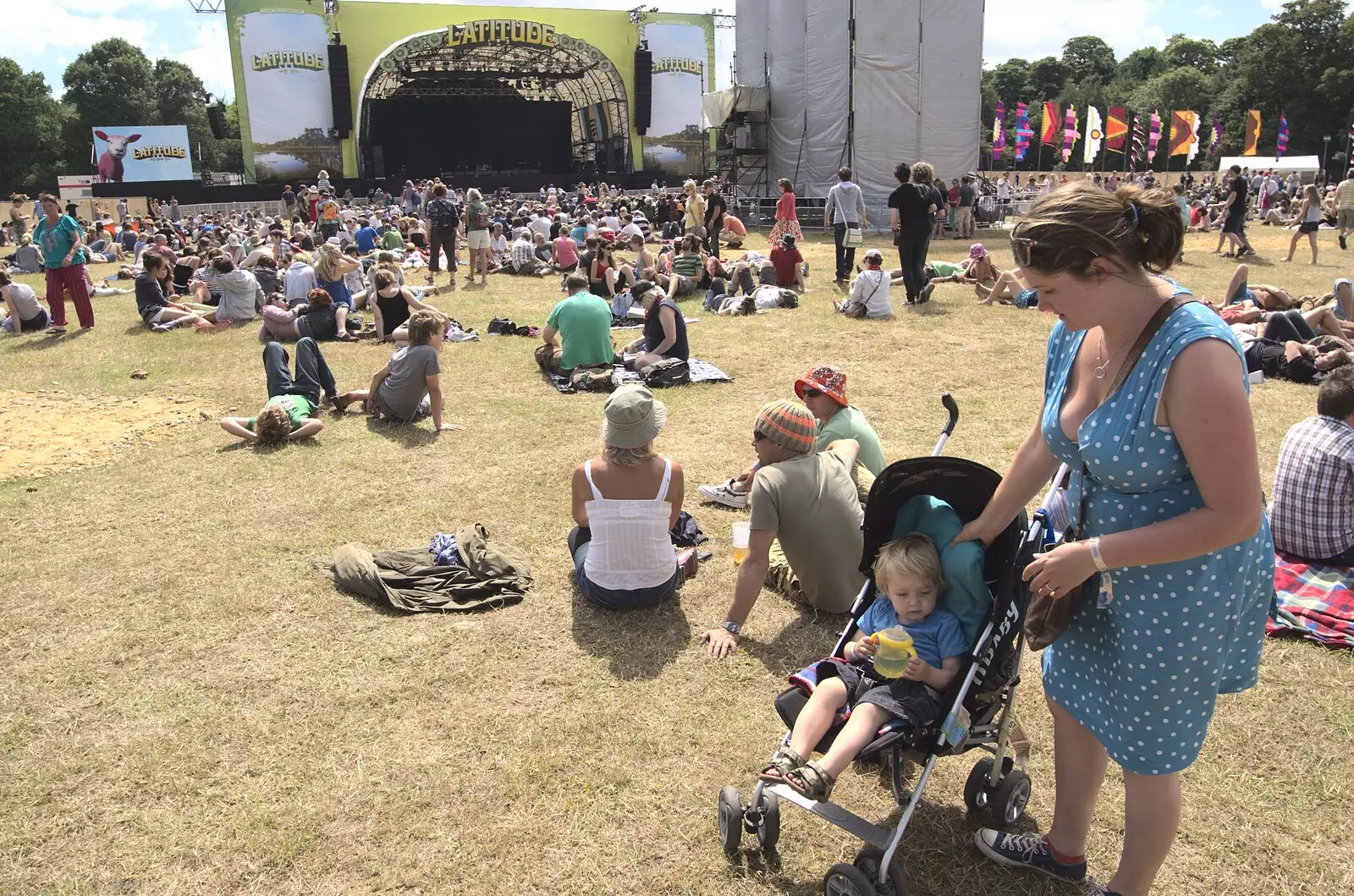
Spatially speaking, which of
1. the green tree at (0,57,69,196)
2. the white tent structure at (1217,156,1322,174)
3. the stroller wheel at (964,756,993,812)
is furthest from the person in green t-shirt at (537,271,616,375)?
the green tree at (0,57,69,196)

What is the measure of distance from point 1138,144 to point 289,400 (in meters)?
45.6

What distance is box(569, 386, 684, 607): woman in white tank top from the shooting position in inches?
150

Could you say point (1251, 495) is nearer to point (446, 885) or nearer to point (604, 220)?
point (446, 885)

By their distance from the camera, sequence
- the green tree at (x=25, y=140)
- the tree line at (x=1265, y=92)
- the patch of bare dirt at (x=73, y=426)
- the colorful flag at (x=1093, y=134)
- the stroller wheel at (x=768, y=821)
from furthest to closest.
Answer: the green tree at (x=25, y=140) < the tree line at (x=1265, y=92) < the colorful flag at (x=1093, y=134) < the patch of bare dirt at (x=73, y=426) < the stroller wheel at (x=768, y=821)

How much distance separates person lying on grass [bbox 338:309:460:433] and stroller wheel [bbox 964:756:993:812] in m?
5.17

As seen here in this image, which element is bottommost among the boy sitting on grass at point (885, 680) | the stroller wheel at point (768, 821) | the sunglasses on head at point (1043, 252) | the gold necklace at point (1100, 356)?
the stroller wheel at point (768, 821)

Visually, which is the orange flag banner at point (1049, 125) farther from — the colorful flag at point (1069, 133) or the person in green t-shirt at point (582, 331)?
the person in green t-shirt at point (582, 331)

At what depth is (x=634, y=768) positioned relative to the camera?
296cm

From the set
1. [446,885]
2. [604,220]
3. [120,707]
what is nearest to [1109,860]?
[446,885]

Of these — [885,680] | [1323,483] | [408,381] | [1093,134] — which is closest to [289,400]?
[408,381]

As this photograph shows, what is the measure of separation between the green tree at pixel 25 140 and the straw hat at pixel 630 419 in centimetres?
6176

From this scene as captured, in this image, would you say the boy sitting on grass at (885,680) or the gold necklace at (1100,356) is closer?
the gold necklace at (1100,356)

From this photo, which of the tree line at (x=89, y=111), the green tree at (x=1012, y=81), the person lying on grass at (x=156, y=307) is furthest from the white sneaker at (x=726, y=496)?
the green tree at (x=1012, y=81)

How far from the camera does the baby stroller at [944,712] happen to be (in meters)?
2.26
